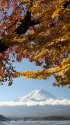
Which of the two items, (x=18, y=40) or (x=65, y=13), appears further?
(x=65, y=13)

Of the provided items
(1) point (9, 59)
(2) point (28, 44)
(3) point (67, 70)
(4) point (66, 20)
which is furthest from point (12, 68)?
(4) point (66, 20)

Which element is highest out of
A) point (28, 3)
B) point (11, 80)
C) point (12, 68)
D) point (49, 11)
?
point (28, 3)

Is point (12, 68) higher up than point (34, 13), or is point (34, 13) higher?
point (34, 13)

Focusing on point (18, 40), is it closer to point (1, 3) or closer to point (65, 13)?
point (65, 13)

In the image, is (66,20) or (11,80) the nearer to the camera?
(66,20)

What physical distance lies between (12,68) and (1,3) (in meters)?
4.22

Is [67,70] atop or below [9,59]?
below

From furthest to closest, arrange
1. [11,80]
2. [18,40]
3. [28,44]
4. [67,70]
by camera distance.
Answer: [11,80] < [67,70] < [28,44] < [18,40]

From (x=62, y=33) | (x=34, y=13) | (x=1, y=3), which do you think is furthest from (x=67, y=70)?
(x=1, y=3)

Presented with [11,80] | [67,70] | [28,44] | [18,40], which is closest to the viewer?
[18,40]

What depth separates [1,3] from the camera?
11766 millimetres

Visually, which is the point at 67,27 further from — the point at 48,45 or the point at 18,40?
the point at 18,40

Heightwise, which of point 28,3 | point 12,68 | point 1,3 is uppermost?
point 1,3

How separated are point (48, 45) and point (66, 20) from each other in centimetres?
128
